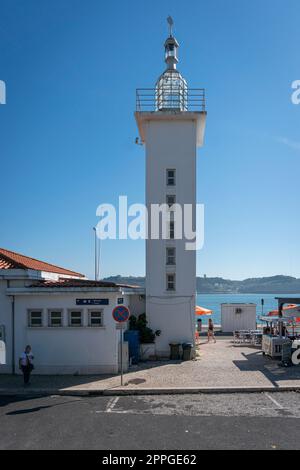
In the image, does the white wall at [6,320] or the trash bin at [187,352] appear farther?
the trash bin at [187,352]

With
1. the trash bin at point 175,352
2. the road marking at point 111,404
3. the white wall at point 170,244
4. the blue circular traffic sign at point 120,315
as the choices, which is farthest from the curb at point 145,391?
the white wall at point 170,244

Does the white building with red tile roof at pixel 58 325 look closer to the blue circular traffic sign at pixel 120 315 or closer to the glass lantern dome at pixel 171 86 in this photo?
the blue circular traffic sign at pixel 120 315

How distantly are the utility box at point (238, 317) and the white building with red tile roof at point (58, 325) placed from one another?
14.5 metres

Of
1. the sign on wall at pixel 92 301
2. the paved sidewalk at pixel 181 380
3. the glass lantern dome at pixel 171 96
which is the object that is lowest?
the paved sidewalk at pixel 181 380

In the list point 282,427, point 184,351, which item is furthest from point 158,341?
point 282,427

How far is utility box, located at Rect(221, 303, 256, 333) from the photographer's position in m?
28.4

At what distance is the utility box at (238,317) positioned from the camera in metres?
28.4

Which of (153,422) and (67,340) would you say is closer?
(153,422)

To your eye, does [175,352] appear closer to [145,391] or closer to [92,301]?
[92,301]

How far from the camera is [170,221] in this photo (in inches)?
780

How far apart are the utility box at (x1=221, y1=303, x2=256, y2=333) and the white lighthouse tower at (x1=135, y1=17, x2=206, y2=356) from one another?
987cm

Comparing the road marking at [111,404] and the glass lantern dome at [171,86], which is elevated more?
the glass lantern dome at [171,86]

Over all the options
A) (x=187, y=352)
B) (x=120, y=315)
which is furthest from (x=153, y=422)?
(x=187, y=352)

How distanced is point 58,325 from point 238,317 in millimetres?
16360
